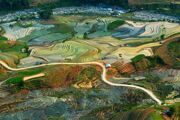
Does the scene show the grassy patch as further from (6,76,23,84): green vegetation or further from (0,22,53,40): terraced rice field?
(0,22,53,40): terraced rice field

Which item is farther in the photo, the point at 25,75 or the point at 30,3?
the point at 30,3

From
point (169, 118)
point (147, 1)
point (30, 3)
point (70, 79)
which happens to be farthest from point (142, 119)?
point (30, 3)

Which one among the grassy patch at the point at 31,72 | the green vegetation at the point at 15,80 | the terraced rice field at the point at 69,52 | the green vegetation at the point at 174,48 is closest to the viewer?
the green vegetation at the point at 15,80

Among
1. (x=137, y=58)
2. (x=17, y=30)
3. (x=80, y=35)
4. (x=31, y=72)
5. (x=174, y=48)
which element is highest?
(x=174, y=48)

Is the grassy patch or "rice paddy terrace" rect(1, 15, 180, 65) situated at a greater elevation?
the grassy patch

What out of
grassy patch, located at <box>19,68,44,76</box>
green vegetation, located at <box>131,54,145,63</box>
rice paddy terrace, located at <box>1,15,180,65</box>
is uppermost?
green vegetation, located at <box>131,54,145,63</box>

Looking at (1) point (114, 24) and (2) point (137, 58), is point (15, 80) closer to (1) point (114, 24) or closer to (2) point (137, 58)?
(2) point (137, 58)

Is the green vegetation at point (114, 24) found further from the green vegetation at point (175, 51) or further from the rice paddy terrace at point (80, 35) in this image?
the green vegetation at point (175, 51)

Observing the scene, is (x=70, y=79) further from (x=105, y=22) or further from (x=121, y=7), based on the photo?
(x=121, y=7)

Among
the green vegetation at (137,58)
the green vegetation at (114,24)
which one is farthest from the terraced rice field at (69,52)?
the green vegetation at (114,24)

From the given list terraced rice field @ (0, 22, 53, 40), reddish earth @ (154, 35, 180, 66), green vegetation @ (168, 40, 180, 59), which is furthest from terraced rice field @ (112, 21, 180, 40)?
terraced rice field @ (0, 22, 53, 40)

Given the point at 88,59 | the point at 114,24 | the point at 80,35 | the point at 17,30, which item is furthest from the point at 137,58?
the point at 17,30
